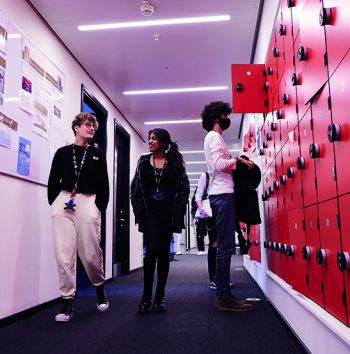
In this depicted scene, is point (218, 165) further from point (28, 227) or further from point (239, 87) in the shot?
point (28, 227)

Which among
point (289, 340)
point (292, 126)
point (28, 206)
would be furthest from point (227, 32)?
point (289, 340)

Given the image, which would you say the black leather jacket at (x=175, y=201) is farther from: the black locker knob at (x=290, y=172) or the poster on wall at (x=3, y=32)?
the poster on wall at (x=3, y=32)

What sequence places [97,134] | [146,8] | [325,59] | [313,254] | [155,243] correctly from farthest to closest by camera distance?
[97,134]
[146,8]
[155,243]
[313,254]
[325,59]

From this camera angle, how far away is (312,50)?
155cm

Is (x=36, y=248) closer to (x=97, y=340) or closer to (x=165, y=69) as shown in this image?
(x=97, y=340)

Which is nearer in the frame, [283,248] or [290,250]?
[290,250]

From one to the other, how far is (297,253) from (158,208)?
3.26 ft

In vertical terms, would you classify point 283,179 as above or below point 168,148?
below

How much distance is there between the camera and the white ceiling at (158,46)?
10.8 ft

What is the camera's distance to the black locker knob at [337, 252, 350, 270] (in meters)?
1.21

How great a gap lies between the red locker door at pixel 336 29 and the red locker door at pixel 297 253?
32.7 inches

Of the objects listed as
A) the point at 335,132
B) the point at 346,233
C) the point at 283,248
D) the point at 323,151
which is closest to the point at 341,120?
the point at 335,132

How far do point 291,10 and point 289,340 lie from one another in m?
1.67

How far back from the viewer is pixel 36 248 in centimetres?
311
